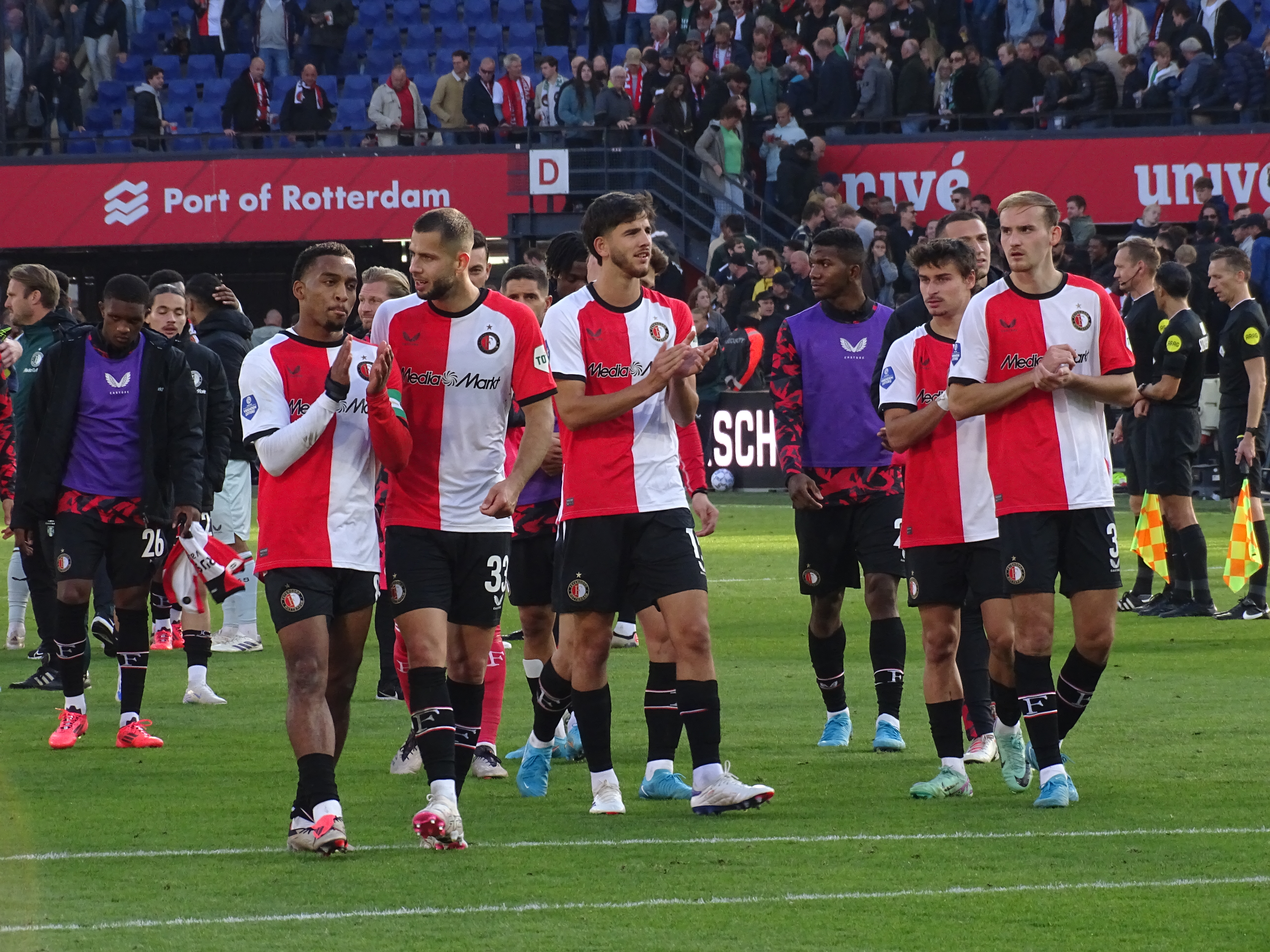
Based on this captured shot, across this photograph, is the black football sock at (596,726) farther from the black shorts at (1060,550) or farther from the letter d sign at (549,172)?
the letter d sign at (549,172)

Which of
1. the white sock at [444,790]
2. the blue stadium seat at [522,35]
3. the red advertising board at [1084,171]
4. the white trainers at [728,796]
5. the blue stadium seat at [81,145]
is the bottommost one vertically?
the white trainers at [728,796]

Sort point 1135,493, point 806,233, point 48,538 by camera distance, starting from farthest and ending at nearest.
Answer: point 806,233 → point 1135,493 → point 48,538

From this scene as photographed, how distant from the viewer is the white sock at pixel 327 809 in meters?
6.25

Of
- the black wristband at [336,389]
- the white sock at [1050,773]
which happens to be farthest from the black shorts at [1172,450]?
the black wristband at [336,389]

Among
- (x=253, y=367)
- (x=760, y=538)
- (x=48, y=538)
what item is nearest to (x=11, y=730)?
(x=48, y=538)

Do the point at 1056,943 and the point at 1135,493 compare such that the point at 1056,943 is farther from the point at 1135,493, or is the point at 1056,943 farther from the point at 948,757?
the point at 1135,493

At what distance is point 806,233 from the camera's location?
24.8 meters

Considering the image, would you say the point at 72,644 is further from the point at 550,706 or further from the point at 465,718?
the point at 465,718

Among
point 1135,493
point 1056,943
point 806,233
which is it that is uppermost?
point 806,233

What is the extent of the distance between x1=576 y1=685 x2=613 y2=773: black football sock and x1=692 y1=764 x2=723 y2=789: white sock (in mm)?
323

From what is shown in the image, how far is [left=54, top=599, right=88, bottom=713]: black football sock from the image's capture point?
8758 millimetres

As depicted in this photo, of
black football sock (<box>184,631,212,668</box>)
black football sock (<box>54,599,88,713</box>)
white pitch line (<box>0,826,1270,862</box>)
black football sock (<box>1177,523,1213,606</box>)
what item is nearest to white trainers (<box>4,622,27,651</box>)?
black football sock (<box>184,631,212,668</box>)

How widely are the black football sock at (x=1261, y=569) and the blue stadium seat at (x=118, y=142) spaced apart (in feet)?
66.2

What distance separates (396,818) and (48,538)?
142 inches
